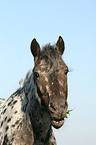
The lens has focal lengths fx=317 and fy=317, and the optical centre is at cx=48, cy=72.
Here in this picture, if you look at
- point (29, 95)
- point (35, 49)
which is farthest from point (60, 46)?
point (29, 95)

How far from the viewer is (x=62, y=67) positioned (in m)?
6.96

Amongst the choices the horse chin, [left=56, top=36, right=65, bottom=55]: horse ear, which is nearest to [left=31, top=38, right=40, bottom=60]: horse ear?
[left=56, top=36, right=65, bottom=55]: horse ear

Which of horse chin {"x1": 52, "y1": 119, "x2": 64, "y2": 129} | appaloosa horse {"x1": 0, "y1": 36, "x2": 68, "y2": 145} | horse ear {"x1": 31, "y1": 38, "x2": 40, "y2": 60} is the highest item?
horse ear {"x1": 31, "y1": 38, "x2": 40, "y2": 60}

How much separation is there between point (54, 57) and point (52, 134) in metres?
2.23

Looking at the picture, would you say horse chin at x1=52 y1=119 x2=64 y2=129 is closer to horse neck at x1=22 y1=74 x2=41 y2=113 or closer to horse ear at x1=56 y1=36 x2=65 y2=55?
horse neck at x1=22 y1=74 x2=41 y2=113

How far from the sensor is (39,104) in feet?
23.1

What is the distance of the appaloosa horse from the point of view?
6549mm

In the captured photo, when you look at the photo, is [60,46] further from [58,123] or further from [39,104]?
[58,123]

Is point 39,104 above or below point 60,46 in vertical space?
below

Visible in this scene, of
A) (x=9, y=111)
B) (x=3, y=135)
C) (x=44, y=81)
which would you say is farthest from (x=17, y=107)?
(x=44, y=81)

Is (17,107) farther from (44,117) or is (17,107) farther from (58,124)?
(58,124)

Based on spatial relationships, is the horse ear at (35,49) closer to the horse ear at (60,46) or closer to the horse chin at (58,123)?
the horse ear at (60,46)

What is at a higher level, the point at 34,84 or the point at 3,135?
the point at 34,84

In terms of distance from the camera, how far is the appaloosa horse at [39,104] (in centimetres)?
655
